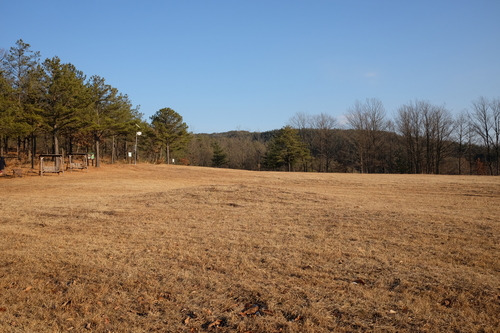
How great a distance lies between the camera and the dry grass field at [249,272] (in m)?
3.36

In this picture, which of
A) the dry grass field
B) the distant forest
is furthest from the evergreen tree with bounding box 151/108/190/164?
the dry grass field

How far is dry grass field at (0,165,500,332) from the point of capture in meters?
3.36

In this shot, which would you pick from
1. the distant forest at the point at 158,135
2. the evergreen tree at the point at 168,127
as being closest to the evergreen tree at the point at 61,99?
the distant forest at the point at 158,135

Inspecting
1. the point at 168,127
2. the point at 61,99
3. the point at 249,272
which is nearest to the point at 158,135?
the point at 168,127

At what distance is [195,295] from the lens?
12.9 ft

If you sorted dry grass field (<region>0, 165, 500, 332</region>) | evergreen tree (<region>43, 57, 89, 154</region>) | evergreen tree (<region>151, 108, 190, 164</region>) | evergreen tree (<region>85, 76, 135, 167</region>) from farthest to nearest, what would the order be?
evergreen tree (<region>151, 108, 190, 164</region>)
evergreen tree (<region>85, 76, 135, 167</region>)
evergreen tree (<region>43, 57, 89, 154</region>)
dry grass field (<region>0, 165, 500, 332</region>)

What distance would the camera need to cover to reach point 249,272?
4711mm

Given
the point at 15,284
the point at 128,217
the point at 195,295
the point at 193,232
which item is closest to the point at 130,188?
the point at 128,217

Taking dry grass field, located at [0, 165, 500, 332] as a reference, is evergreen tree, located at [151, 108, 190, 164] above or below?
above

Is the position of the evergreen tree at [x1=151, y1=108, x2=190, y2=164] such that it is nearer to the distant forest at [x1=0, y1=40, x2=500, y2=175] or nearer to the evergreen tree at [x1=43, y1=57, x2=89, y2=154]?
the distant forest at [x1=0, y1=40, x2=500, y2=175]

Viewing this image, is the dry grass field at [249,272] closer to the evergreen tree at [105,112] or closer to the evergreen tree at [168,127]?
the evergreen tree at [105,112]

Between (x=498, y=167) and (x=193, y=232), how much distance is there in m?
49.0

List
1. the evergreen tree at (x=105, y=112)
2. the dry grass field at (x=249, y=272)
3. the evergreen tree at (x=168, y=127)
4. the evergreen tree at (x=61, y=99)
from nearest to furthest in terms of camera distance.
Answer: the dry grass field at (x=249, y=272) → the evergreen tree at (x=61, y=99) → the evergreen tree at (x=105, y=112) → the evergreen tree at (x=168, y=127)

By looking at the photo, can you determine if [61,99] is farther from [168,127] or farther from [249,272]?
[249,272]
